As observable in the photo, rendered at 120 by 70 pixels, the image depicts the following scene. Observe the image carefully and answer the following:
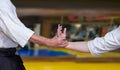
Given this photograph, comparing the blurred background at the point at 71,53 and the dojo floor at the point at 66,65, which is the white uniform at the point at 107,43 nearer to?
the blurred background at the point at 71,53

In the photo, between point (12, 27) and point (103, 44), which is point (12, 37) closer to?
point (12, 27)

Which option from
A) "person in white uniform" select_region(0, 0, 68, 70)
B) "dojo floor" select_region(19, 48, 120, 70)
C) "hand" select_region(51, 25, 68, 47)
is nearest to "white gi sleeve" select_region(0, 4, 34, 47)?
"person in white uniform" select_region(0, 0, 68, 70)

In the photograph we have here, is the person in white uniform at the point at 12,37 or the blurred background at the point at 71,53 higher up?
the person in white uniform at the point at 12,37

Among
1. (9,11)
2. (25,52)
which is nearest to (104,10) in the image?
(9,11)

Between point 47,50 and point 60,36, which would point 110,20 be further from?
point 60,36

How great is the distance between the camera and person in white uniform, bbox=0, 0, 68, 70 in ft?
3.49

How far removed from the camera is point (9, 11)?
42.0 inches

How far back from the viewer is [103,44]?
1.29 m

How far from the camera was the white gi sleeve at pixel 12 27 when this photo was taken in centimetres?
106

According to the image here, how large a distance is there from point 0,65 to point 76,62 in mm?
2034

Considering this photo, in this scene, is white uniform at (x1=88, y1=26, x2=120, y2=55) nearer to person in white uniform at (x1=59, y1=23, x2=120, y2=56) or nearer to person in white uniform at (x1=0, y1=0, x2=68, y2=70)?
person in white uniform at (x1=59, y1=23, x2=120, y2=56)

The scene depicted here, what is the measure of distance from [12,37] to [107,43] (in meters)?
0.43

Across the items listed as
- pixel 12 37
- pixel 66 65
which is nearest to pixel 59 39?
pixel 12 37

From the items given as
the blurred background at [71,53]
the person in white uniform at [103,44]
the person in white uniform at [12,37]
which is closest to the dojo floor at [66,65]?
the blurred background at [71,53]
